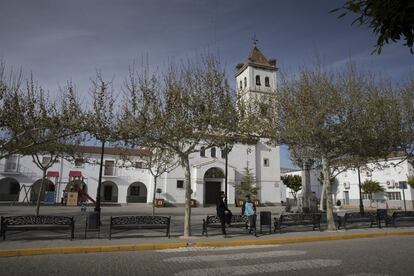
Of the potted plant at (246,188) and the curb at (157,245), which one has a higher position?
the potted plant at (246,188)

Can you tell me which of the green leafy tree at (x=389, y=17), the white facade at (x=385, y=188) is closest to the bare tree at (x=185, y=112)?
the green leafy tree at (x=389, y=17)

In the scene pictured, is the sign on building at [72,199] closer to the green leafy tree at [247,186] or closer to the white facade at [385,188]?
the green leafy tree at [247,186]

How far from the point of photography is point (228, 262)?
784cm

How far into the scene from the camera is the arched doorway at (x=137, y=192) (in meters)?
44.0

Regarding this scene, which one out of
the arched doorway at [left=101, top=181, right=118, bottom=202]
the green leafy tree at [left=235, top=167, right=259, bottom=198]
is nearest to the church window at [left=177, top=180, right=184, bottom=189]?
the green leafy tree at [left=235, top=167, right=259, bottom=198]

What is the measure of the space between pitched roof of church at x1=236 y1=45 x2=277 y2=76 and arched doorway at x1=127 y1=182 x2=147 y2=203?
23415mm

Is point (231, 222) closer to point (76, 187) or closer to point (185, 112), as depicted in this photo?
point (185, 112)

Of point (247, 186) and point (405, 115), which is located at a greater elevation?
point (405, 115)

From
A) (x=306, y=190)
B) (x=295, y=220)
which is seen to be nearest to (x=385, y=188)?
(x=306, y=190)

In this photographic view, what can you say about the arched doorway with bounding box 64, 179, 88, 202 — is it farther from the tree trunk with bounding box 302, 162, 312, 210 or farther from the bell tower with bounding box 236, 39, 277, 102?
the bell tower with bounding box 236, 39, 277, 102

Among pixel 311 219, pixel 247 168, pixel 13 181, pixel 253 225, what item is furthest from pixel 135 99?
pixel 13 181

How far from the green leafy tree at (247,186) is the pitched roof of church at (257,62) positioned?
1645 cm

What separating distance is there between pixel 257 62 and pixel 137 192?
26.3 meters

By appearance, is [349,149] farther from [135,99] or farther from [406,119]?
[135,99]
